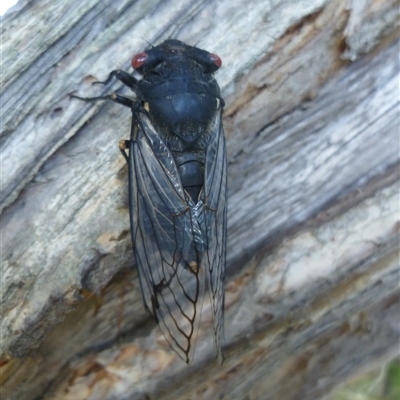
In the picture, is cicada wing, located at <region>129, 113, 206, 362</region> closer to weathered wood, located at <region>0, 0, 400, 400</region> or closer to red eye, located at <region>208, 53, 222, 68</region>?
weathered wood, located at <region>0, 0, 400, 400</region>

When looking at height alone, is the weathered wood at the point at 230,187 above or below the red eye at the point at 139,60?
below

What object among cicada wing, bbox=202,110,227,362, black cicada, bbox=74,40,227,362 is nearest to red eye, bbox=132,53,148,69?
black cicada, bbox=74,40,227,362

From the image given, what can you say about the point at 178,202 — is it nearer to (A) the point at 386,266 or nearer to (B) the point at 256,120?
(B) the point at 256,120

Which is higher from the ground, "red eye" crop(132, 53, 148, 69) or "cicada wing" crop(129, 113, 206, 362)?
"red eye" crop(132, 53, 148, 69)

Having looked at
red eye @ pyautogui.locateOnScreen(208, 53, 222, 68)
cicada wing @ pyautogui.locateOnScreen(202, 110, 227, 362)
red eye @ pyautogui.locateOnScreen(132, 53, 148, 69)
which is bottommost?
cicada wing @ pyautogui.locateOnScreen(202, 110, 227, 362)

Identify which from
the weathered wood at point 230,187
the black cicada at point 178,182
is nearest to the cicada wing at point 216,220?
the black cicada at point 178,182

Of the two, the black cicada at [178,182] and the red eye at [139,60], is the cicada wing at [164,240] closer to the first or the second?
the black cicada at [178,182]
